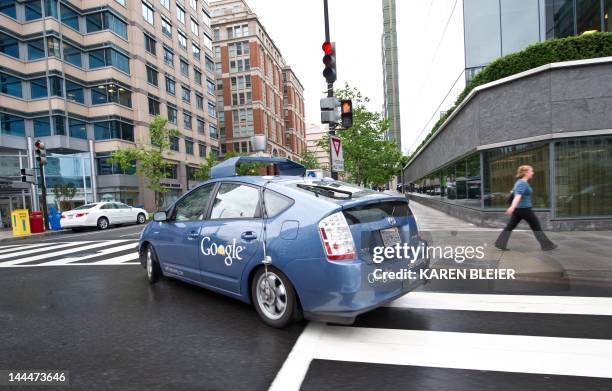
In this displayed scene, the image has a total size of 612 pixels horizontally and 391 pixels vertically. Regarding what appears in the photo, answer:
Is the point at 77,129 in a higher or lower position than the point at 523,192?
higher

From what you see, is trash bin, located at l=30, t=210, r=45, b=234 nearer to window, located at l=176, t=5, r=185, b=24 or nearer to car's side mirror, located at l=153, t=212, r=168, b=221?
car's side mirror, located at l=153, t=212, r=168, b=221

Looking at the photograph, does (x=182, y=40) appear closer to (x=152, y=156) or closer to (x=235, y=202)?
(x=152, y=156)

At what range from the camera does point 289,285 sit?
3256mm

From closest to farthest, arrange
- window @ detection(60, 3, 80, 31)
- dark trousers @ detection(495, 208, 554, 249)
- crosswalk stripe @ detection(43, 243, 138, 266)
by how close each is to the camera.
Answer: dark trousers @ detection(495, 208, 554, 249)
crosswalk stripe @ detection(43, 243, 138, 266)
window @ detection(60, 3, 80, 31)

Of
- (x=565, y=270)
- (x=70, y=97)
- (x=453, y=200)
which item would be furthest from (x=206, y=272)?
(x=70, y=97)

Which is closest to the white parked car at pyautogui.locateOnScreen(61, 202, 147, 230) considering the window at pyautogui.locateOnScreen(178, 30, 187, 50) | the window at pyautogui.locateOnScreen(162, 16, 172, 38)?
the window at pyautogui.locateOnScreen(162, 16, 172, 38)

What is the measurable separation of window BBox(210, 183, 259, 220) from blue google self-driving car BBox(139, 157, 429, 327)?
0.04 ft

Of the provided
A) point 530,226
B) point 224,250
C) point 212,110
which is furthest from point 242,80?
point 224,250

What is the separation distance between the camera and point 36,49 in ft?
96.9

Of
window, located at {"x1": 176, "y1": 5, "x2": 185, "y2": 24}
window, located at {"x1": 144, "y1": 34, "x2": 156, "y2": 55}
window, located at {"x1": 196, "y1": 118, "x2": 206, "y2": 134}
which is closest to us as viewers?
window, located at {"x1": 144, "y1": 34, "x2": 156, "y2": 55}

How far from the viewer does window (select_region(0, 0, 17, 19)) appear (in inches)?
1147

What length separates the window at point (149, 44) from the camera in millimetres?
36531

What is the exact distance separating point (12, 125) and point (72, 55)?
Result: 316 inches

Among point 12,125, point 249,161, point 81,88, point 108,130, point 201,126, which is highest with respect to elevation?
point 81,88
